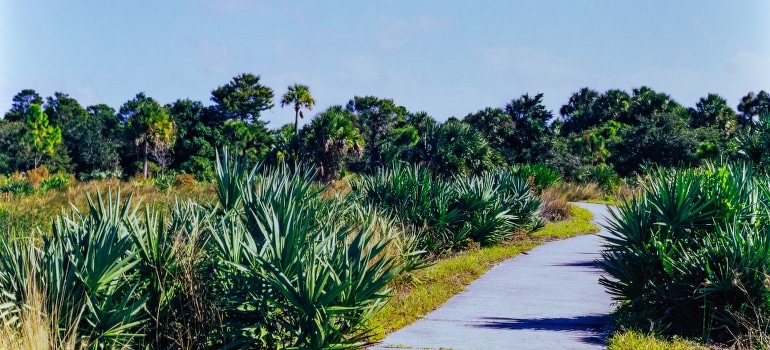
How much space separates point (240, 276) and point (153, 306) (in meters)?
0.93

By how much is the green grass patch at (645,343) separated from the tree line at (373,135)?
2095cm

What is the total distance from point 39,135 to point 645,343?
241 feet

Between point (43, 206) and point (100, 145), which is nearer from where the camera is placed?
point (43, 206)

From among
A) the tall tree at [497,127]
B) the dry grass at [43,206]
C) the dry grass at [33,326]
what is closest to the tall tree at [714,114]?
the tall tree at [497,127]

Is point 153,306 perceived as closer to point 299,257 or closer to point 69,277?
point 69,277

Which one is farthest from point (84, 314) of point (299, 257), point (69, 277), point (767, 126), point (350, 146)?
point (350, 146)

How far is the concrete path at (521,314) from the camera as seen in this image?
25.7 feet

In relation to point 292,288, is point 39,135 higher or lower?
higher

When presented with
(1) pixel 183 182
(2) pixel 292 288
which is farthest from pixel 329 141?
(2) pixel 292 288

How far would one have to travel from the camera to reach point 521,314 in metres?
9.41

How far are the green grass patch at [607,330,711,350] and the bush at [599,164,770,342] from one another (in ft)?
1.12

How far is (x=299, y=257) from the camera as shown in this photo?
664 centimetres

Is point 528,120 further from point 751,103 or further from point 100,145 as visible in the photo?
point 100,145

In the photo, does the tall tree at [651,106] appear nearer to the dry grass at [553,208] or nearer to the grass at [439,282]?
the dry grass at [553,208]
